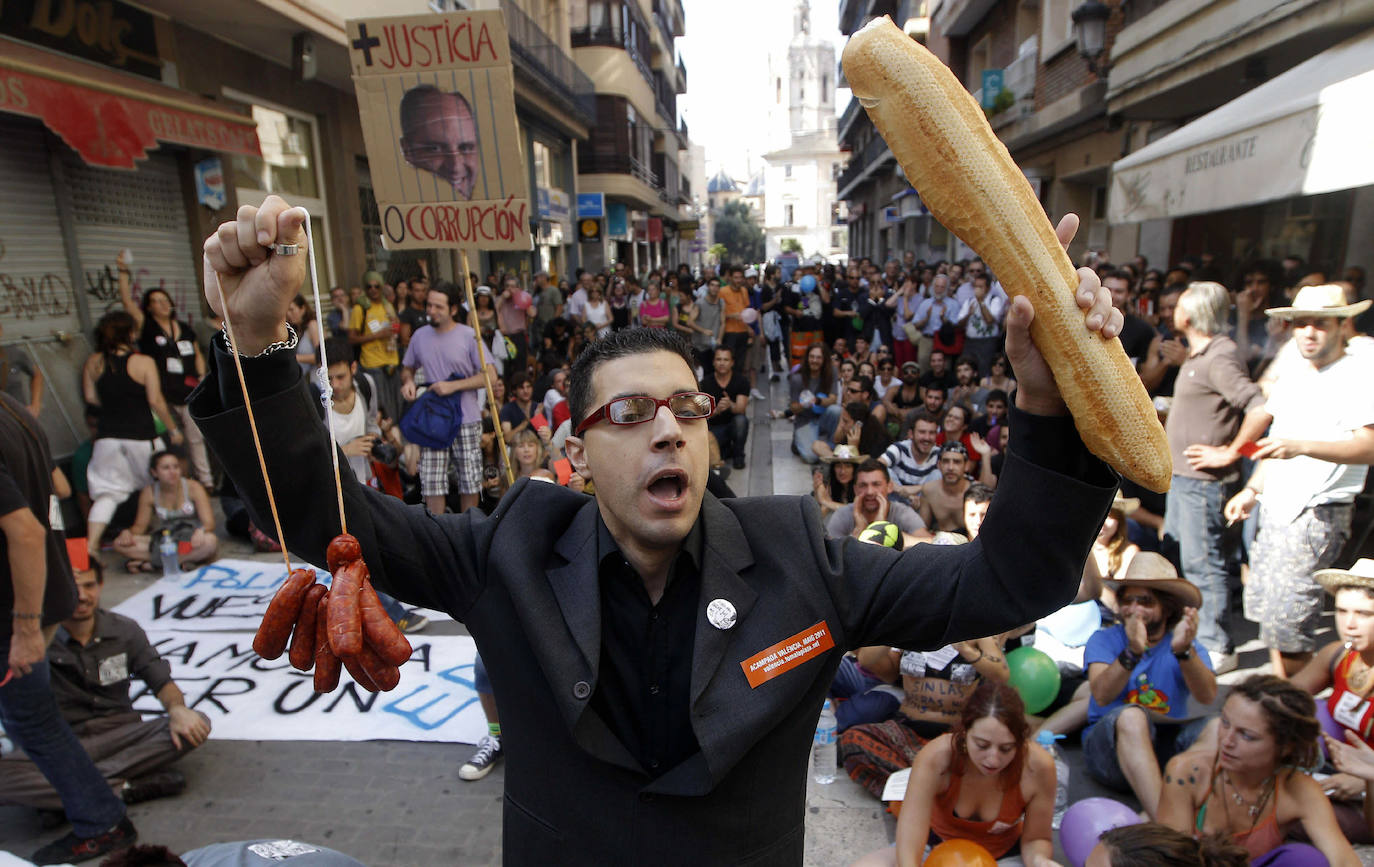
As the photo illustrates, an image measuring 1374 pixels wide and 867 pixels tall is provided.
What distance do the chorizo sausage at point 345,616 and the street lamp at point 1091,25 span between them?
12.6 m

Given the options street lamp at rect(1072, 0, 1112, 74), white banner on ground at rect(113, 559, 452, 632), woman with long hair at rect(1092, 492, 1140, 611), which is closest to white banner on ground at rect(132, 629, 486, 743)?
white banner on ground at rect(113, 559, 452, 632)

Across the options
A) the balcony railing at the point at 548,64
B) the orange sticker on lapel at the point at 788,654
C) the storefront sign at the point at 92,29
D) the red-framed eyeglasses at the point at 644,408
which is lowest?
the orange sticker on lapel at the point at 788,654

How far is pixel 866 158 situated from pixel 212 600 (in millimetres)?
36582

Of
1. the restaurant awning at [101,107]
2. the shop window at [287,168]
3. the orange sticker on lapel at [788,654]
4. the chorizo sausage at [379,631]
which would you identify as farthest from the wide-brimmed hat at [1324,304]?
the shop window at [287,168]

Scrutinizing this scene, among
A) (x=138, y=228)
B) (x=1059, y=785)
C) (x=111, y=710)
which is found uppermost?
(x=138, y=228)

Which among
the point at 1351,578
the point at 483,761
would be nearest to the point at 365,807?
the point at 483,761

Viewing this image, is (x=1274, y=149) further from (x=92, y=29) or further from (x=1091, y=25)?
(x=92, y=29)

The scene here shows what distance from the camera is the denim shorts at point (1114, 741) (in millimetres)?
3785

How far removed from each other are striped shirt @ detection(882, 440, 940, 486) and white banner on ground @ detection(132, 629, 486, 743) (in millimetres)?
3461

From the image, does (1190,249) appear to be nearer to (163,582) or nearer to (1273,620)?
(1273,620)

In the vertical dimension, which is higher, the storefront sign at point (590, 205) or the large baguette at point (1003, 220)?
the storefront sign at point (590, 205)

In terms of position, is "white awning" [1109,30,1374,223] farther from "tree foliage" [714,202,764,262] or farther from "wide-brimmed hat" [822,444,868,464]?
"tree foliage" [714,202,764,262]

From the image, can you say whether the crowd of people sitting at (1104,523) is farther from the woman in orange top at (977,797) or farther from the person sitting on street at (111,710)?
the person sitting on street at (111,710)

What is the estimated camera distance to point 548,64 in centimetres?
1928
